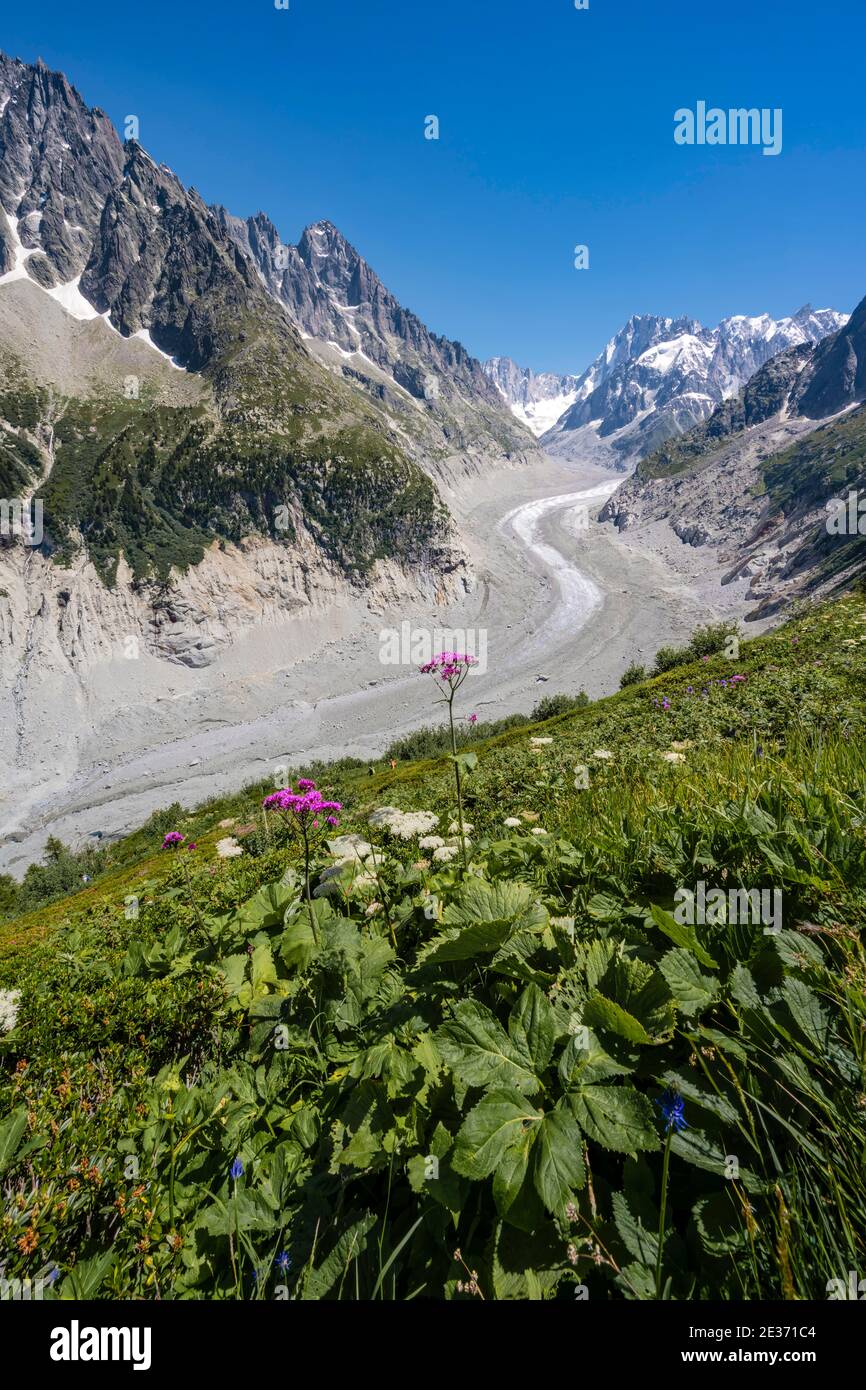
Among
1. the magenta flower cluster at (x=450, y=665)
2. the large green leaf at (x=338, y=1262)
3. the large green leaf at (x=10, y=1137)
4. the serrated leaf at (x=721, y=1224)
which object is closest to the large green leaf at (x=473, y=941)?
the large green leaf at (x=338, y=1262)

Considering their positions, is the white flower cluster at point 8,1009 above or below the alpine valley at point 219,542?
below

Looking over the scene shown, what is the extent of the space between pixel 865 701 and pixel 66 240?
231 m

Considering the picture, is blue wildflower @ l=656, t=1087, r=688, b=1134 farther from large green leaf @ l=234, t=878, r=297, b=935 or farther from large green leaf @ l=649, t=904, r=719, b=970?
large green leaf @ l=234, t=878, r=297, b=935

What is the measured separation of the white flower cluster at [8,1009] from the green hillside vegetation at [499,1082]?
62mm

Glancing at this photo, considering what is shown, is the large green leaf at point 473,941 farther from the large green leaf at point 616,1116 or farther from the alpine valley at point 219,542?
the alpine valley at point 219,542

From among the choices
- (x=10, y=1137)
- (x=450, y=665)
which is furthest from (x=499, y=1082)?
(x=450, y=665)

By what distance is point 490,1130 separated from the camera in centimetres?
163

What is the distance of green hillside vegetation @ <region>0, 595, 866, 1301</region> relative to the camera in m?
1.57

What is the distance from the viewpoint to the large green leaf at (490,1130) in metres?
1.57

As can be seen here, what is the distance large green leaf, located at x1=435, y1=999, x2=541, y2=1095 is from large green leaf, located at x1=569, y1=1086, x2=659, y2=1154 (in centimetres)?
17

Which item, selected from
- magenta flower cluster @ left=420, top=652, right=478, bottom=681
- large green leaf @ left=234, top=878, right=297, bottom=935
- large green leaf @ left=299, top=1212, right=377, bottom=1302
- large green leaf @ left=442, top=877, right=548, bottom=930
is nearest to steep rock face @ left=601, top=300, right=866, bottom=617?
magenta flower cluster @ left=420, top=652, right=478, bottom=681

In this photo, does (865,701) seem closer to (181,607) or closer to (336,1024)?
(336,1024)

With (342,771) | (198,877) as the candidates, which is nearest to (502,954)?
(198,877)

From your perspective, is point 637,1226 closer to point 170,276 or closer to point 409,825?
point 409,825
